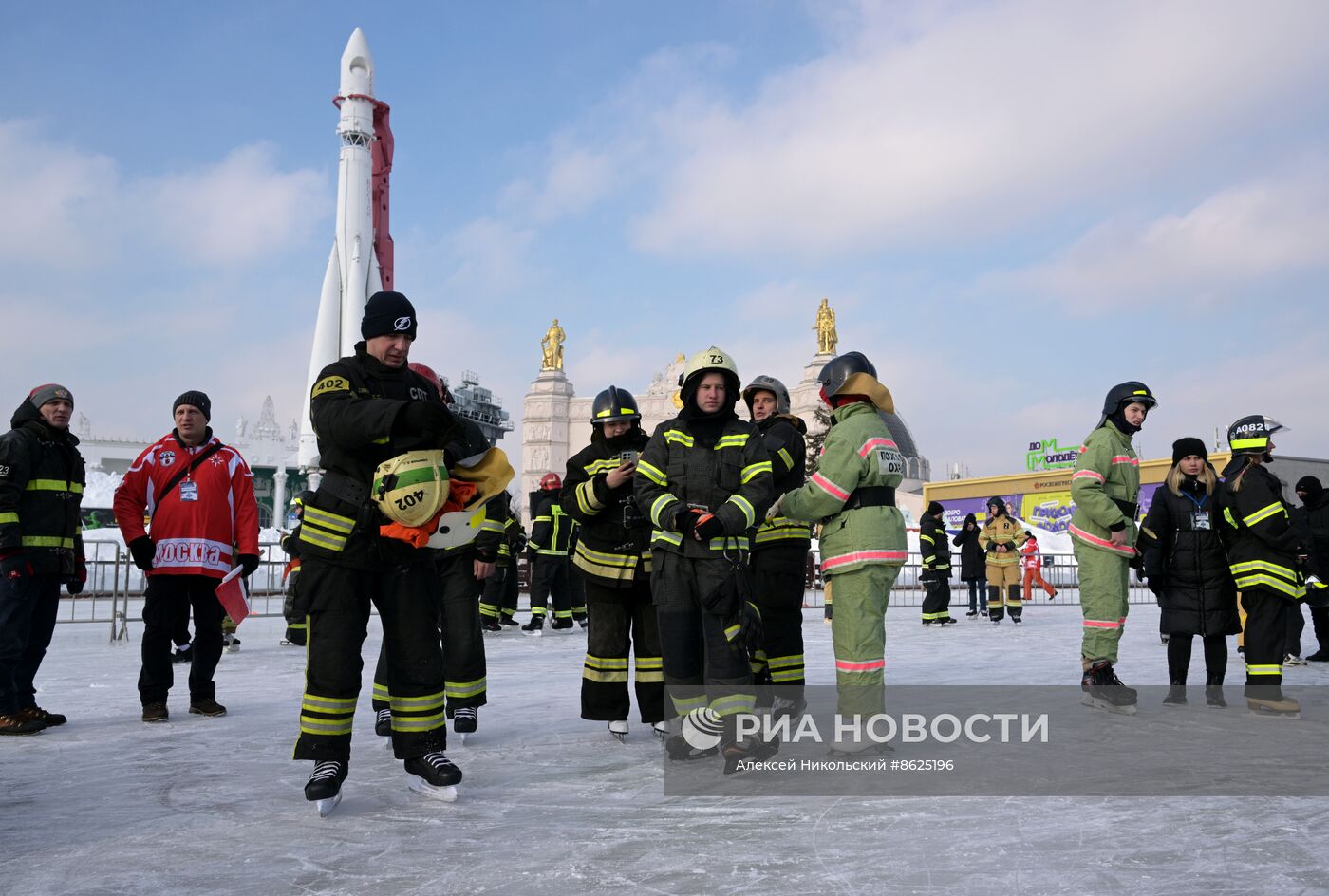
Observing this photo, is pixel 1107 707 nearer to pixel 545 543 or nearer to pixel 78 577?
pixel 78 577

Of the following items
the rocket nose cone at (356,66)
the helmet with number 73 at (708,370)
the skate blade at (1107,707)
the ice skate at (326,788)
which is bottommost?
the skate blade at (1107,707)

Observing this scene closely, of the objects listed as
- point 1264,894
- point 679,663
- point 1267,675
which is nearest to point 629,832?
point 679,663

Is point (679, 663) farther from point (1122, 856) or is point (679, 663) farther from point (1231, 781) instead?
point (1231, 781)

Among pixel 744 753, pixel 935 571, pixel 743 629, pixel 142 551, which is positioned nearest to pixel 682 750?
pixel 744 753

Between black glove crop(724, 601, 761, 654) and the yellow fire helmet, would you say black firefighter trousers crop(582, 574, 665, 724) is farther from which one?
the yellow fire helmet

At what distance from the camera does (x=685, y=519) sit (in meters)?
4.25

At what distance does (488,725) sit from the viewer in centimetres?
570

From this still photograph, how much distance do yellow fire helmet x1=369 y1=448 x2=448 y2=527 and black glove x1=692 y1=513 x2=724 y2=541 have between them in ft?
3.55

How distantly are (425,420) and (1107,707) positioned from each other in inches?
174

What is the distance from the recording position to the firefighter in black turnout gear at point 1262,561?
5.86 metres

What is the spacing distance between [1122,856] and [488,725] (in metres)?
3.64

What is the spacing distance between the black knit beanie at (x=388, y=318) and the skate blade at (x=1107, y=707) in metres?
4.49

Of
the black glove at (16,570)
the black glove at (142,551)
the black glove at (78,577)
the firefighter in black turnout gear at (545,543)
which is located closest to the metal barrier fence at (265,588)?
the firefighter in black turnout gear at (545,543)

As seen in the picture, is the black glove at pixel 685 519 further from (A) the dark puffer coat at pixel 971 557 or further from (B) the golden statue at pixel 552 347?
(B) the golden statue at pixel 552 347
